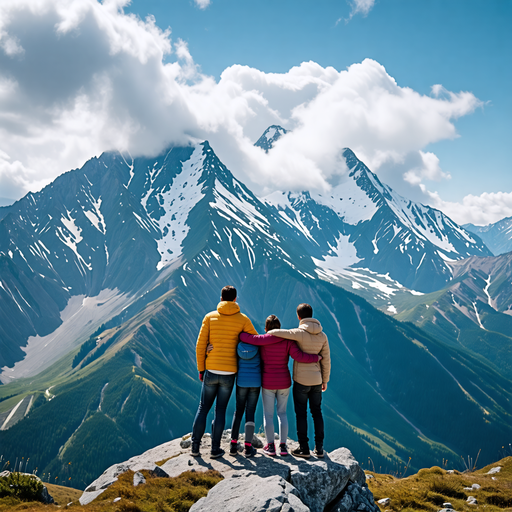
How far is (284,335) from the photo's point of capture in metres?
18.8

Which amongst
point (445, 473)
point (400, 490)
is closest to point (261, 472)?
point (400, 490)

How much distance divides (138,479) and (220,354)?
6239 mm

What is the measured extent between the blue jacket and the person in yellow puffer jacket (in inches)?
16.6

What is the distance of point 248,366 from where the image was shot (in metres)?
19.2

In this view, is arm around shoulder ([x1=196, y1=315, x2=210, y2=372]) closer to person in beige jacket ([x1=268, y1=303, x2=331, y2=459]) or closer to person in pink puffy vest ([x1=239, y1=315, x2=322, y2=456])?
person in pink puffy vest ([x1=239, y1=315, x2=322, y2=456])

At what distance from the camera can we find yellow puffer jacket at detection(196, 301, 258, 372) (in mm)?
19344

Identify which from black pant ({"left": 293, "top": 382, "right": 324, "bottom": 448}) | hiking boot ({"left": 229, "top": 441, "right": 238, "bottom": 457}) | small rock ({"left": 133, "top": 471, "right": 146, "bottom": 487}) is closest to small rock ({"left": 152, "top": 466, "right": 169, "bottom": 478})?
small rock ({"left": 133, "top": 471, "right": 146, "bottom": 487})

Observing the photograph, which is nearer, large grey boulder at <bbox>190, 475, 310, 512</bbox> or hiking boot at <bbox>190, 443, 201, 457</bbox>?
large grey boulder at <bbox>190, 475, 310, 512</bbox>

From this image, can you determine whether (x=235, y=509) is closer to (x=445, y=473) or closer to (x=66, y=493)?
(x=445, y=473)

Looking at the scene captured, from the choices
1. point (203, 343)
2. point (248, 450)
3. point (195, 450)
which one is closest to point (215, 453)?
point (195, 450)

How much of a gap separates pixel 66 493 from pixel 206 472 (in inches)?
5244

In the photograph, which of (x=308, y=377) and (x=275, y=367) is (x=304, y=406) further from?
(x=275, y=367)

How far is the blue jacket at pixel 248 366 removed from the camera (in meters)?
19.0

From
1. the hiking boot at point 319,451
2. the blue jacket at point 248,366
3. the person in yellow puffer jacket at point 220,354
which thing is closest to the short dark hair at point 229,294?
the person in yellow puffer jacket at point 220,354
